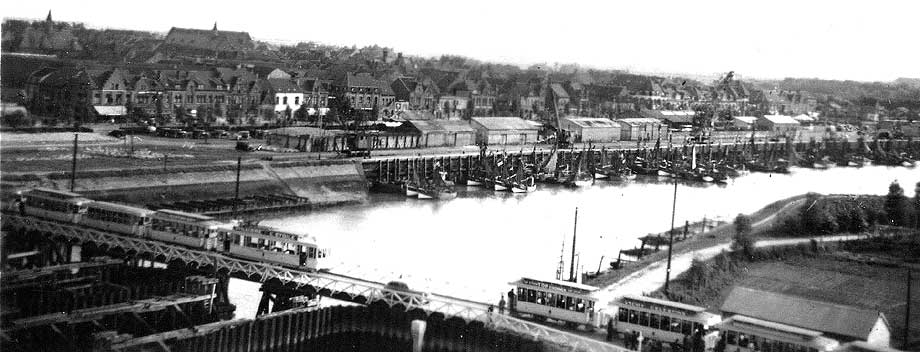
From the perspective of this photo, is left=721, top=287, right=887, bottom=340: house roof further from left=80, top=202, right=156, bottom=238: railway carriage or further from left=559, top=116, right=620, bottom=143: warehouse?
left=559, top=116, right=620, bottom=143: warehouse

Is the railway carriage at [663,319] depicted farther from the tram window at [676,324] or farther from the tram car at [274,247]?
the tram car at [274,247]

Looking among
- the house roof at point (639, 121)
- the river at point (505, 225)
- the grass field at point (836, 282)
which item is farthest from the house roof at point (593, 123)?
the grass field at point (836, 282)

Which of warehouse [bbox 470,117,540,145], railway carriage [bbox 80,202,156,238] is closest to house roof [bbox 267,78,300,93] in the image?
warehouse [bbox 470,117,540,145]

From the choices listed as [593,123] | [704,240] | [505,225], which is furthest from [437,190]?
[593,123]

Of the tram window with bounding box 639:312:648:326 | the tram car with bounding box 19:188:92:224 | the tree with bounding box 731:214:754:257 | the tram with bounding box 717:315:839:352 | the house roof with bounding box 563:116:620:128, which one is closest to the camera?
the tram with bounding box 717:315:839:352

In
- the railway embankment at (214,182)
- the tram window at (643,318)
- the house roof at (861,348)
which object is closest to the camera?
the house roof at (861,348)

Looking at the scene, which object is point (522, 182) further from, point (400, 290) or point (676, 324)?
point (676, 324)

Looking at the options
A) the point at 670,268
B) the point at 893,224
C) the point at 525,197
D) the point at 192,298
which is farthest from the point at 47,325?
the point at 525,197
